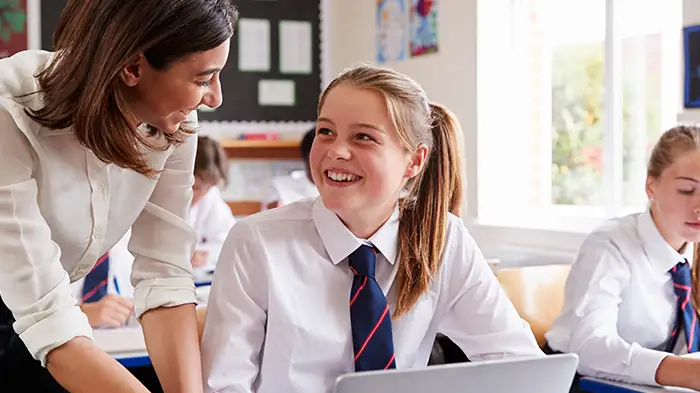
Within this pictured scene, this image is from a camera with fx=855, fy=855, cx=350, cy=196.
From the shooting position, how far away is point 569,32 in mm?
3750

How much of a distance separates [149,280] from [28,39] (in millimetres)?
3599

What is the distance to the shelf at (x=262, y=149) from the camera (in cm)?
491

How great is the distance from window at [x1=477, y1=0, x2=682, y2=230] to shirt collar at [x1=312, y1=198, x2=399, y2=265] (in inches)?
77.6

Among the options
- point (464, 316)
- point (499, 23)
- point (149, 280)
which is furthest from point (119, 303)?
point (499, 23)

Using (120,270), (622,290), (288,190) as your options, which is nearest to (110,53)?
(622,290)

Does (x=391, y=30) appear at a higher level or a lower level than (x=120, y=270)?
higher

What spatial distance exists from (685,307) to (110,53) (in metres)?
1.54

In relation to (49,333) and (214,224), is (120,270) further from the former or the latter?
(49,333)

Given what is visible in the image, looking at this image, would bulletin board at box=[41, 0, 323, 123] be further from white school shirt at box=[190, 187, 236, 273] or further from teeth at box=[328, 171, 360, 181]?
teeth at box=[328, 171, 360, 181]

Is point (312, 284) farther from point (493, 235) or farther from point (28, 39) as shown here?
point (28, 39)

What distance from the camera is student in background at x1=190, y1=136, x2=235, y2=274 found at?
3684mm

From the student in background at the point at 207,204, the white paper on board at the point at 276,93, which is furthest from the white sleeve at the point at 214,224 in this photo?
the white paper on board at the point at 276,93

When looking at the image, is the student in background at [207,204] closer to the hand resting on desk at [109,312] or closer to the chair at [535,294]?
the hand resting on desk at [109,312]

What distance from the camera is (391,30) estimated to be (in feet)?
15.0
